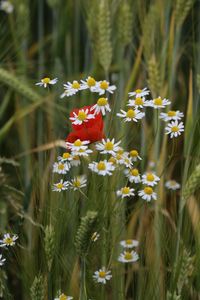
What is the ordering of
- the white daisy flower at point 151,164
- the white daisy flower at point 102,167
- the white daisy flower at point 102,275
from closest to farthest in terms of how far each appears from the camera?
the white daisy flower at point 102,167, the white daisy flower at point 102,275, the white daisy flower at point 151,164

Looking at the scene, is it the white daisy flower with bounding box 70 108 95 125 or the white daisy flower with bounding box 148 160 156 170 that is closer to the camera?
the white daisy flower with bounding box 70 108 95 125

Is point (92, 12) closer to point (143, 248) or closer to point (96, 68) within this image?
point (96, 68)

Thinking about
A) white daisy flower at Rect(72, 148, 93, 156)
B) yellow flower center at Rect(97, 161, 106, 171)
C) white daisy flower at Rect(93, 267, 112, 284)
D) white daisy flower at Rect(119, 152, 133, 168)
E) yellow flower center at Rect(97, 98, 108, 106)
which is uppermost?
yellow flower center at Rect(97, 98, 108, 106)

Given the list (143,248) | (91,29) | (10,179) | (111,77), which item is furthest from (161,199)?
(111,77)

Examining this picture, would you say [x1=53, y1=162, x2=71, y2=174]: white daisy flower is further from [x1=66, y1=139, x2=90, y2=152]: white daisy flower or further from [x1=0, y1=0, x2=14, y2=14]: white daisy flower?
[x1=0, y1=0, x2=14, y2=14]: white daisy flower

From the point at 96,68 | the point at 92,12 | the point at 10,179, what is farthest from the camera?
the point at 10,179

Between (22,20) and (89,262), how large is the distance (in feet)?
2.55

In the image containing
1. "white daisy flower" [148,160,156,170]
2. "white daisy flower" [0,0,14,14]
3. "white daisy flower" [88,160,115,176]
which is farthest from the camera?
"white daisy flower" [0,0,14,14]

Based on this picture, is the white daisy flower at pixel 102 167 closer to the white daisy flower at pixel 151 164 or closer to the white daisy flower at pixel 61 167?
the white daisy flower at pixel 61 167

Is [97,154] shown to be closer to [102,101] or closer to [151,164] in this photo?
[102,101]

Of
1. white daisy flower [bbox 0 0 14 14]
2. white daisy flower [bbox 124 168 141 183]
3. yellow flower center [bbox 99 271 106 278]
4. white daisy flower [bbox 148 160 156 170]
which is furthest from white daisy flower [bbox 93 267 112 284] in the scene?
white daisy flower [bbox 0 0 14 14]

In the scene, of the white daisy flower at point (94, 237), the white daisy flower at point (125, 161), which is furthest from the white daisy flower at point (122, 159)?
the white daisy flower at point (94, 237)

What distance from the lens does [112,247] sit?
39.1 inches

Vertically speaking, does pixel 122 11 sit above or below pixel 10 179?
above
